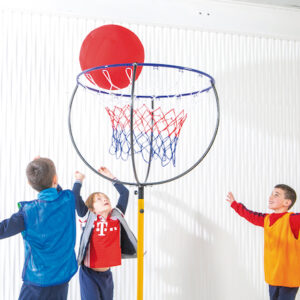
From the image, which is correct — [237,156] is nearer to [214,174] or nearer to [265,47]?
[214,174]

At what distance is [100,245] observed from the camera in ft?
7.09

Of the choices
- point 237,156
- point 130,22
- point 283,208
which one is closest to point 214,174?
point 237,156

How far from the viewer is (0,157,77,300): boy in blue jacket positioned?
182cm

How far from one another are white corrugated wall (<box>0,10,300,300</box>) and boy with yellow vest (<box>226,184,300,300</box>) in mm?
335

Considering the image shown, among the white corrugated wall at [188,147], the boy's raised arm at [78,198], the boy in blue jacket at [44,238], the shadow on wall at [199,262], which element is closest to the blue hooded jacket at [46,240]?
the boy in blue jacket at [44,238]

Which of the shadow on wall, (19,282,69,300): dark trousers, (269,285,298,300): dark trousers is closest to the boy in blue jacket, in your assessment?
(19,282,69,300): dark trousers

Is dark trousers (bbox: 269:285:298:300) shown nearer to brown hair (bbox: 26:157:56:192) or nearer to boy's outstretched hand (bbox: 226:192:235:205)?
boy's outstretched hand (bbox: 226:192:235:205)

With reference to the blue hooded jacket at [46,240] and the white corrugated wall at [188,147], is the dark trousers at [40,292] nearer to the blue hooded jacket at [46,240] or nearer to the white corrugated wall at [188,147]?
the blue hooded jacket at [46,240]

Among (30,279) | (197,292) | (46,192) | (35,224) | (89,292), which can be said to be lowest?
(197,292)

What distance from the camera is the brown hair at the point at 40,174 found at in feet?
6.16

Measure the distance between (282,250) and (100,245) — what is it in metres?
1.24

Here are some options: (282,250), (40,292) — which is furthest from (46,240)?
(282,250)

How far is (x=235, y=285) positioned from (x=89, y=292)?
4.07 ft

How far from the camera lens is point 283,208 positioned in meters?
2.50
